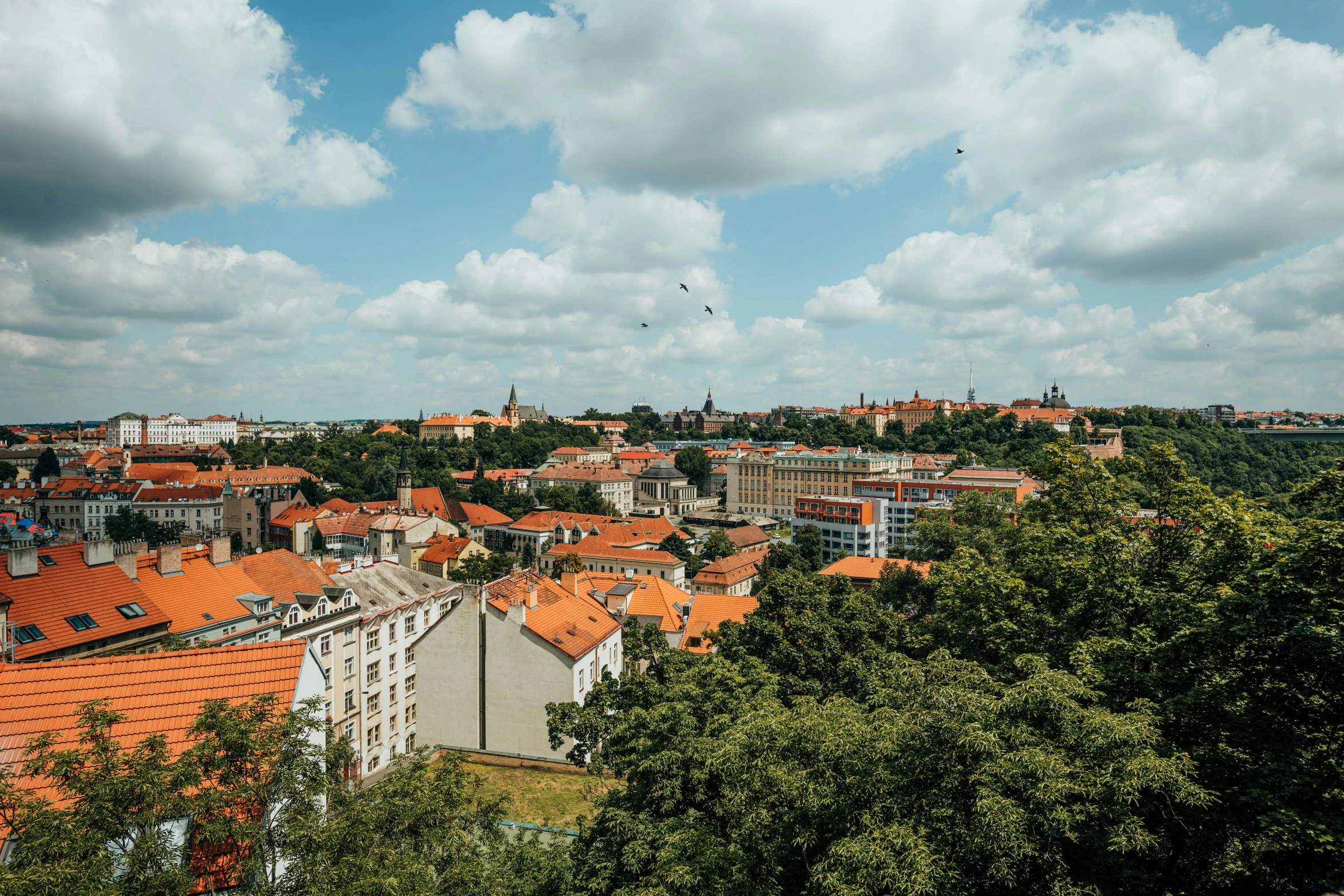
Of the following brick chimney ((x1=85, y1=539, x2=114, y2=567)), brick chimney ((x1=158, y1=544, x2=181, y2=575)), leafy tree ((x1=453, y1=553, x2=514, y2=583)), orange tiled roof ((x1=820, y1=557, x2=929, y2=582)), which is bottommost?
orange tiled roof ((x1=820, y1=557, x2=929, y2=582))

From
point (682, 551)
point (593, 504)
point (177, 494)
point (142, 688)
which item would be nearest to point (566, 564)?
point (682, 551)

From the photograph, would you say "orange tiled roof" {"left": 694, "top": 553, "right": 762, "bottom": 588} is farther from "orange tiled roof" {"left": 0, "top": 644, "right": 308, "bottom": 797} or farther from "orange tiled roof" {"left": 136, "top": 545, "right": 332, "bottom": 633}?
"orange tiled roof" {"left": 0, "top": 644, "right": 308, "bottom": 797}

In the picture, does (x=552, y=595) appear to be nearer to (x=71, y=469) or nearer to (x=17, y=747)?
(x=17, y=747)

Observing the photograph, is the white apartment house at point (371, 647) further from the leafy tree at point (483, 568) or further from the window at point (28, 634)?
the leafy tree at point (483, 568)

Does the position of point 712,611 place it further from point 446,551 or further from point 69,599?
point 446,551

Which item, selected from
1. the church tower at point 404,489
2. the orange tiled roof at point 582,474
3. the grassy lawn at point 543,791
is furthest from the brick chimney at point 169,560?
the orange tiled roof at point 582,474

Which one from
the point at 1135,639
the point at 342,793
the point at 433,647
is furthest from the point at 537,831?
the point at 433,647

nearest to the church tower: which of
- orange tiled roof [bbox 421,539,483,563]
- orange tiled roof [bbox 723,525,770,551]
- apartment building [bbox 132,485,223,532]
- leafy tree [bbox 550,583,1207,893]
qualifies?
orange tiled roof [bbox 421,539,483,563]
